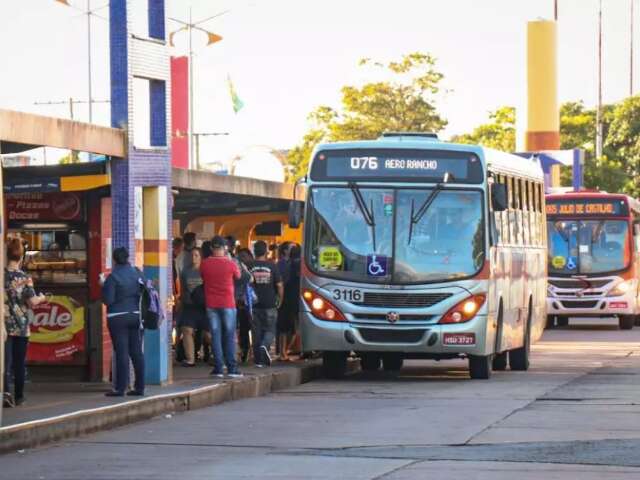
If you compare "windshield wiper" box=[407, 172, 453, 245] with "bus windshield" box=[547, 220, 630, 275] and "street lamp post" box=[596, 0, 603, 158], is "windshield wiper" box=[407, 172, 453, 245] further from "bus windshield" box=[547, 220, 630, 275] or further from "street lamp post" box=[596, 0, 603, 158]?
"street lamp post" box=[596, 0, 603, 158]

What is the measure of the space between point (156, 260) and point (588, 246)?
22.0 meters

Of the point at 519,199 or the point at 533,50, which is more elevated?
the point at 533,50

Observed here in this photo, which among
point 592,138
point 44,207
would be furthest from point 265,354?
point 592,138

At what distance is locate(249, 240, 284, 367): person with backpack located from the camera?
24.2m

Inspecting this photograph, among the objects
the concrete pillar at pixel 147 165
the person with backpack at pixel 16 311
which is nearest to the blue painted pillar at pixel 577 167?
the concrete pillar at pixel 147 165

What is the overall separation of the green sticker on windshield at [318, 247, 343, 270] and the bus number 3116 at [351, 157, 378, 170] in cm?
114

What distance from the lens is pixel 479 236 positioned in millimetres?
23391

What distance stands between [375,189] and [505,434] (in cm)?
794

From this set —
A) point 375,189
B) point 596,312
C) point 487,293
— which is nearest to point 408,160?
point 375,189

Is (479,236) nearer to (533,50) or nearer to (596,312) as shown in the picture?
(596,312)

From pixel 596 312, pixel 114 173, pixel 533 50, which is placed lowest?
pixel 596 312

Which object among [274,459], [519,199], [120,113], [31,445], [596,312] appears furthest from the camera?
[596,312]

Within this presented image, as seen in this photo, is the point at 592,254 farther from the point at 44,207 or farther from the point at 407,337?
the point at 44,207

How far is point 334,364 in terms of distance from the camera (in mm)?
24531
